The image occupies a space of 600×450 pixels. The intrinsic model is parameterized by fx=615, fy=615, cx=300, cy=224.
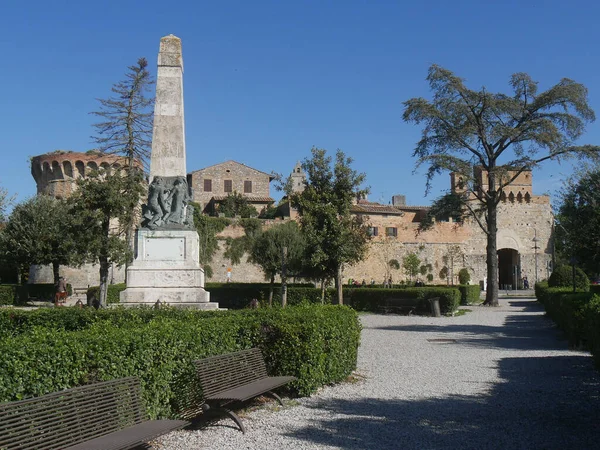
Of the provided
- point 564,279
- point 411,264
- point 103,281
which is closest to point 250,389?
point 103,281

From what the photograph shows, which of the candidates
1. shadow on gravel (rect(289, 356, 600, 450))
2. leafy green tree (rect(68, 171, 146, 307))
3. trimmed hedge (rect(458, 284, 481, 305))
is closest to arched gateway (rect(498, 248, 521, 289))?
trimmed hedge (rect(458, 284, 481, 305))

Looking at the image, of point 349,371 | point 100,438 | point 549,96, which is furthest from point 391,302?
point 100,438

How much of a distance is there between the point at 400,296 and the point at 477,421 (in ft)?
61.5

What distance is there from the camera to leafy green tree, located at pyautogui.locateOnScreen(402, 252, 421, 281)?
47656mm

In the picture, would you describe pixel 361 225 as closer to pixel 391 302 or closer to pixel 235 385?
pixel 391 302

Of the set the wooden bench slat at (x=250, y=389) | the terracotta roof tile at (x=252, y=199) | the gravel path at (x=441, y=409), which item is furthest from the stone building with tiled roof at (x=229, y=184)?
the wooden bench slat at (x=250, y=389)

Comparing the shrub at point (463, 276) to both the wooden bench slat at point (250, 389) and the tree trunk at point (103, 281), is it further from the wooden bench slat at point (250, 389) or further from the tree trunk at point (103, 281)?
the wooden bench slat at point (250, 389)

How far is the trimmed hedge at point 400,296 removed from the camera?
905 inches

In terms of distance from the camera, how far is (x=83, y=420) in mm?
4191

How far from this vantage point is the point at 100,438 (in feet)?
13.6

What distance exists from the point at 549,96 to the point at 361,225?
31.7 ft

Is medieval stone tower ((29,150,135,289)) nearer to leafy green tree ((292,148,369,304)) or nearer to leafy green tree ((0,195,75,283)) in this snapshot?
leafy green tree ((0,195,75,283))

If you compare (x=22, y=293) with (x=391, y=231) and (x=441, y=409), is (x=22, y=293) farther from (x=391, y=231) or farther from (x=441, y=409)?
(x=391, y=231)

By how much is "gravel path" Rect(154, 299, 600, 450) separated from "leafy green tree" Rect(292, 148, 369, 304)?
11605 mm
